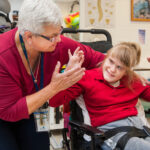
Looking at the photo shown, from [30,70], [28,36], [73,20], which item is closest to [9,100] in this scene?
[30,70]

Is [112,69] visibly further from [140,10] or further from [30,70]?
[140,10]

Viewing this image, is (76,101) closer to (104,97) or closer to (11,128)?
(104,97)

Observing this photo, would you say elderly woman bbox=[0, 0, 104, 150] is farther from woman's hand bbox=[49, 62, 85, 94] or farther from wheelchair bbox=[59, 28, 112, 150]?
wheelchair bbox=[59, 28, 112, 150]

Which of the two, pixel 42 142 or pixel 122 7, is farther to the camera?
pixel 122 7

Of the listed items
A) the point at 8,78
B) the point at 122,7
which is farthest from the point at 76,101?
the point at 122,7

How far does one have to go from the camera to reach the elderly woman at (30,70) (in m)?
0.92

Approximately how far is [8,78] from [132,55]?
0.84 meters

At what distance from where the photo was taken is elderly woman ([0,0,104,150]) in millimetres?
917

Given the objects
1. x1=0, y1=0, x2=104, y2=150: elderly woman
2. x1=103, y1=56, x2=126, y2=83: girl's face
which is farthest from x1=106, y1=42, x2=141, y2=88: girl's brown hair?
x1=0, y1=0, x2=104, y2=150: elderly woman

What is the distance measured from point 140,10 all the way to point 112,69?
183 centimetres

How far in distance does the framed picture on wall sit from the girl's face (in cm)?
166

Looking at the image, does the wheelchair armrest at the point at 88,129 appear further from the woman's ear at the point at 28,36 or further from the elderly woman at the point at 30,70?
the woman's ear at the point at 28,36

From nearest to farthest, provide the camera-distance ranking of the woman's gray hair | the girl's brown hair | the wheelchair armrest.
Result: the woman's gray hair, the wheelchair armrest, the girl's brown hair

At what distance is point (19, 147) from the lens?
1.35 meters
